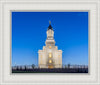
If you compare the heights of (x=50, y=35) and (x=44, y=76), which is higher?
(x=50, y=35)

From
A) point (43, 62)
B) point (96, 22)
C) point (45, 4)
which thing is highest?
point (45, 4)

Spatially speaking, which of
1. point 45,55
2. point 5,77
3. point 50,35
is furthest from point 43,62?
point 5,77

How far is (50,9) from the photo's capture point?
161 inches

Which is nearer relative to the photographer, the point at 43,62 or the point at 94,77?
the point at 94,77

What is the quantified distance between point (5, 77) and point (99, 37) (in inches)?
95.6

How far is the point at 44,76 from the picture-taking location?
4.03 metres

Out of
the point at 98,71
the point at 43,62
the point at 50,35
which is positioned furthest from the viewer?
the point at 50,35

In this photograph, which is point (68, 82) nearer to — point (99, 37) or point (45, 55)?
point (99, 37)

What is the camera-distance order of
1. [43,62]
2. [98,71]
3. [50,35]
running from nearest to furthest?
[98,71] → [43,62] → [50,35]

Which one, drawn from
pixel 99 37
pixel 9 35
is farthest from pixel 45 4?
pixel 99 37

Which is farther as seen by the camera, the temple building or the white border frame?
the temple building

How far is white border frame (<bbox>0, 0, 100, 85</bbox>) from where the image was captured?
3996 mm

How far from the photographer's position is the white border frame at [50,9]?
400 centimetres

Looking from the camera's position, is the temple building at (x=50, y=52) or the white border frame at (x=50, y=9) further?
the temple building at (x=50, y=52)
